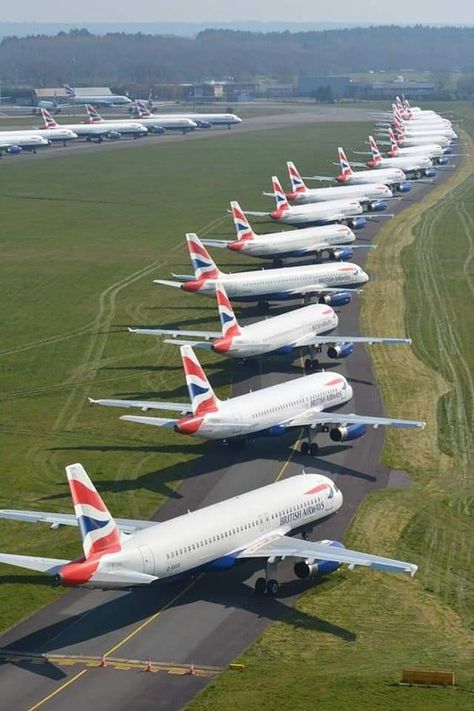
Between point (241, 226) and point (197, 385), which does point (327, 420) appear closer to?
point (197, 385)

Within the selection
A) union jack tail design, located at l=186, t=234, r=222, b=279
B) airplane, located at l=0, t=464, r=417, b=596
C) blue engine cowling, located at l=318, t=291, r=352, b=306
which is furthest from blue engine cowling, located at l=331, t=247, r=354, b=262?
airplane, located at l=0, t=464, r=417, b=596

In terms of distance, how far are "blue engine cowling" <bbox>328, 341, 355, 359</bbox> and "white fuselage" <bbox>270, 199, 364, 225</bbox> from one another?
215 feet

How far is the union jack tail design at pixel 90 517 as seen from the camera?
5603 cm

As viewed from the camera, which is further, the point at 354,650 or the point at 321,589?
the point at 321,589

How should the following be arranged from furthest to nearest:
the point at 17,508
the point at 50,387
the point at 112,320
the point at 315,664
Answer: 1. the point at 112,320
2. the point at 50,387
3. the point at 17,508
4. the point at 315,664

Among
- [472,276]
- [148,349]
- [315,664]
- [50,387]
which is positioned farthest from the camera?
[472,276]

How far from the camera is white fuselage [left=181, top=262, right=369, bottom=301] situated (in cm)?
11981

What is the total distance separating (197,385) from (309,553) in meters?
16.8

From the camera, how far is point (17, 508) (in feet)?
252

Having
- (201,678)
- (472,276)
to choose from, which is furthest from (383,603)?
(472,276)

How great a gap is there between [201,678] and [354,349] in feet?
210

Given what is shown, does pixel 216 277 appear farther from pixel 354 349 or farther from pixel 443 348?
pixel 443 348

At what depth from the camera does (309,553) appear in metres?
64.9

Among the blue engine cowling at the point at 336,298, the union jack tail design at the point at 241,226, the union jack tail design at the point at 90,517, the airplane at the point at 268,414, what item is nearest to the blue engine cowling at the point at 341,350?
the airplane at the point at 268,414
